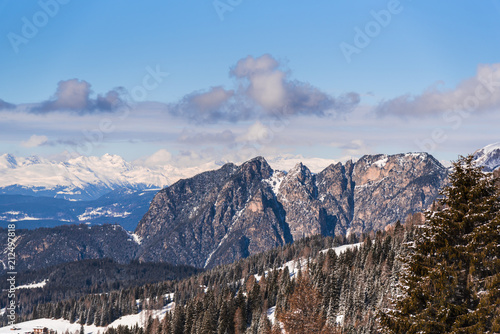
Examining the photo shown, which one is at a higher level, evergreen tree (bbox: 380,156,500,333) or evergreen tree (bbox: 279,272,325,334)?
evergreen tree (bbox: 380,156,500,333)

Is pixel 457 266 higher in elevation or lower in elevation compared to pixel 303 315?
higher

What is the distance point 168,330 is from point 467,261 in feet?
497

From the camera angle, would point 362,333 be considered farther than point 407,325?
Yes

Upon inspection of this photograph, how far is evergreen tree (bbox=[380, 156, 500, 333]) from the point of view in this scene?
22.9 metres

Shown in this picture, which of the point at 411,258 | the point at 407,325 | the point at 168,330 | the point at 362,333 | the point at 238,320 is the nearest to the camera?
the point at 407,325

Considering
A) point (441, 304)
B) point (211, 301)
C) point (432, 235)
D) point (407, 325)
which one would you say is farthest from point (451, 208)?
point (211, 301)

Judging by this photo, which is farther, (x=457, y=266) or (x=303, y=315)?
(x=303, y=315)

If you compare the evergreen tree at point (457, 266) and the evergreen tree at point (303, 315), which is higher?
the evergreen tree at point (457, 266)

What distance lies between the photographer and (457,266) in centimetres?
2400

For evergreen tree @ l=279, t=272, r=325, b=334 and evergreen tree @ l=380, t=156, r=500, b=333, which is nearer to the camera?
evergreen tree @ l=380, t=156, r=500, b=333

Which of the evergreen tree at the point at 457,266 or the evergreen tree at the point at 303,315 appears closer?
the evergreen tree at the point at 457,266

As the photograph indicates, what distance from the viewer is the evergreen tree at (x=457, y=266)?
901 inches

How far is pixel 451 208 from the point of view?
2508 cm

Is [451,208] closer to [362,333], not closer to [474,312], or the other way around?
[474,312]
